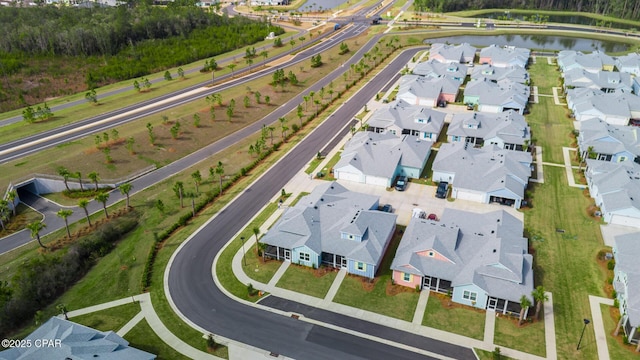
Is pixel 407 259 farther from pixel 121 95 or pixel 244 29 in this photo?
pixel 244 29

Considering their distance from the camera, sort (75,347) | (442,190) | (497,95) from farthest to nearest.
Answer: (497,95)
(442,190)
(75,347)

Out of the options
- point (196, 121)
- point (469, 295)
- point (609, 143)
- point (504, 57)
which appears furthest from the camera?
point (504, 57)

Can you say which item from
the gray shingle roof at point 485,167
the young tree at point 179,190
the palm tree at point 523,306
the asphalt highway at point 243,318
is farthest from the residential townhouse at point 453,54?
the palm tree at point 523,306

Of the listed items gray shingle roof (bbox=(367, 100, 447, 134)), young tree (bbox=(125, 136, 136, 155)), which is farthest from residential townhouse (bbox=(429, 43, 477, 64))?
young tree (bbox=(125, 136, 136, 155))

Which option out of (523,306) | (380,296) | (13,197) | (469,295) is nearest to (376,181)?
(380,296)

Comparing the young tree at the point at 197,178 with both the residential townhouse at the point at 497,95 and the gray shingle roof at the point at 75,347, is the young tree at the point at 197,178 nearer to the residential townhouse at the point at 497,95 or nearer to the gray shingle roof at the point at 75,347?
the gray shingle roof at the point at 75,347

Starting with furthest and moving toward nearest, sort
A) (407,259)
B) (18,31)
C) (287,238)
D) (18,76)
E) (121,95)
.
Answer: (18,31), (18,76), (121,95), (287,238), (407,259)

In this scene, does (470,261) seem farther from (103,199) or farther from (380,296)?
(103,199)

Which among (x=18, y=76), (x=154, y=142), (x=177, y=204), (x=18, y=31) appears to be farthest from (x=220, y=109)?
(x=18, y=31)
